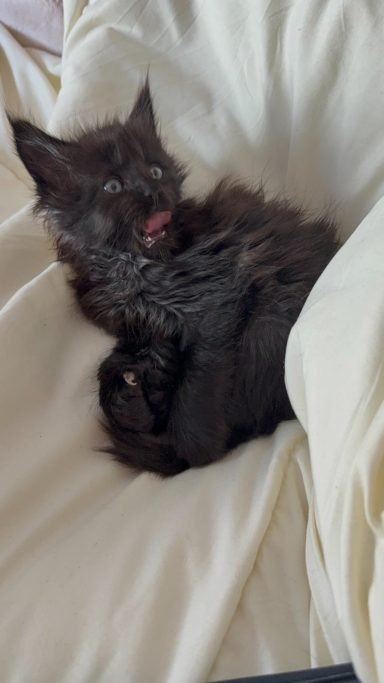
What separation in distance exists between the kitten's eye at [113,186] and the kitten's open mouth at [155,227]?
8 centimetres

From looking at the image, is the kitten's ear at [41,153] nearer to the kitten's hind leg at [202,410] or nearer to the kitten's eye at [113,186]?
the kitten's eye at [113,186]

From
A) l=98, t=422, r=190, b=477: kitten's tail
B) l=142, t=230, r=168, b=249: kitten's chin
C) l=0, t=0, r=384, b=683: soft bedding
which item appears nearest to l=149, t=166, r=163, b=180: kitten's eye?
l=142, t=230, r=168, b=249: kitten's chin

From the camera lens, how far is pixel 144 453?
1104 mm

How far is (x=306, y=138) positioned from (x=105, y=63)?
51 centimetres

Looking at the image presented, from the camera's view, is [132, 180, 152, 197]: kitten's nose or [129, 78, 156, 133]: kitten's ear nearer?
[132, 180, 152, 197]: kitten's nose

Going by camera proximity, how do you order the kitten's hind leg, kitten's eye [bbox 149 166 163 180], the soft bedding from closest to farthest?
the soft bedding, the kitten's hind leg, kitten's eye [bbox 149 166 163 180]

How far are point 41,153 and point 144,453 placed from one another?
57 centimetres

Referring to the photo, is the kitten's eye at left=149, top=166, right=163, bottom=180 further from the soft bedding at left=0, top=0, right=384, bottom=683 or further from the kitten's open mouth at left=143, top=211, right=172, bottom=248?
the soft bedding at left=0, top=0, right=384, bottom=683

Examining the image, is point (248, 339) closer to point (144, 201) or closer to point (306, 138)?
point (144, 201)

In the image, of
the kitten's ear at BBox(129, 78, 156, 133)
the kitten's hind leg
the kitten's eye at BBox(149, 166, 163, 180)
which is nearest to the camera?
the kitten's hind leg

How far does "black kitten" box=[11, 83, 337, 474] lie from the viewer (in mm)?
1109

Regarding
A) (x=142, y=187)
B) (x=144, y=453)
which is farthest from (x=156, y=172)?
(x=144, y=453)

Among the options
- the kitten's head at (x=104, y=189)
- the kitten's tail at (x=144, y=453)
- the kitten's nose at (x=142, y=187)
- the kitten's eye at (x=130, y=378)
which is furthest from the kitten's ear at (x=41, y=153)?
the kitten's tail at (x=144, y=453)

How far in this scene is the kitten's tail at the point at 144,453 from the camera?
1.10 metres
